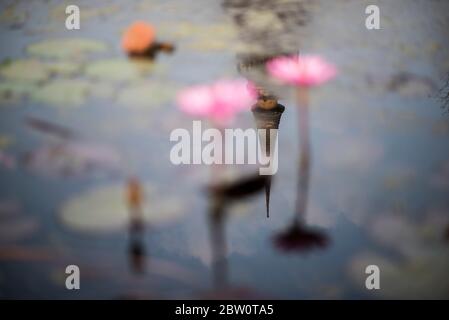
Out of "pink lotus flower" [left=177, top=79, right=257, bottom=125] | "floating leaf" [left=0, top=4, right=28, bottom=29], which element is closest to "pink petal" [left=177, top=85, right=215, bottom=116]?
"pink lotus flower" [left=177, top=79, right=257, bottom=125]

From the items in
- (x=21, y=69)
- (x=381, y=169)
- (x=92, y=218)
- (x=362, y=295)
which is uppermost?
→ (x=21, y=69)

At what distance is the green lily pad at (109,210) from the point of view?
1047mm

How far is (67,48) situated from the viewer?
118cm

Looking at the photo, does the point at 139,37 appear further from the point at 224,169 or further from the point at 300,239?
the point at 300,239

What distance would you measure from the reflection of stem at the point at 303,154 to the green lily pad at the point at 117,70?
451 millimetres

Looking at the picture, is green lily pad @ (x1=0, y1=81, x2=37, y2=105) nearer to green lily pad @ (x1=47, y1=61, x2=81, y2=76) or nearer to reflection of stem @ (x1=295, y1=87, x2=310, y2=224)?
green lily pad @ (x1=47, y1=61, x2=81, y2=76)

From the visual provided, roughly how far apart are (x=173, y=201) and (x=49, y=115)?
436 mm

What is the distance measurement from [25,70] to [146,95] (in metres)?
0.37

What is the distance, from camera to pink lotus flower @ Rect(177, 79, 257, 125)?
115 cm

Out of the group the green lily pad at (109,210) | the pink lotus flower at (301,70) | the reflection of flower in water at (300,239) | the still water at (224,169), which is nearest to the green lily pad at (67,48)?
the still water at (224,169)

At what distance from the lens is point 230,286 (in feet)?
3.62

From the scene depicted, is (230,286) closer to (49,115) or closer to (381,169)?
(381,169)

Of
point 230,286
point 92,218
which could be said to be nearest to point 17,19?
point 92,218

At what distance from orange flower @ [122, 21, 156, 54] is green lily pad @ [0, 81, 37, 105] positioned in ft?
0.98
